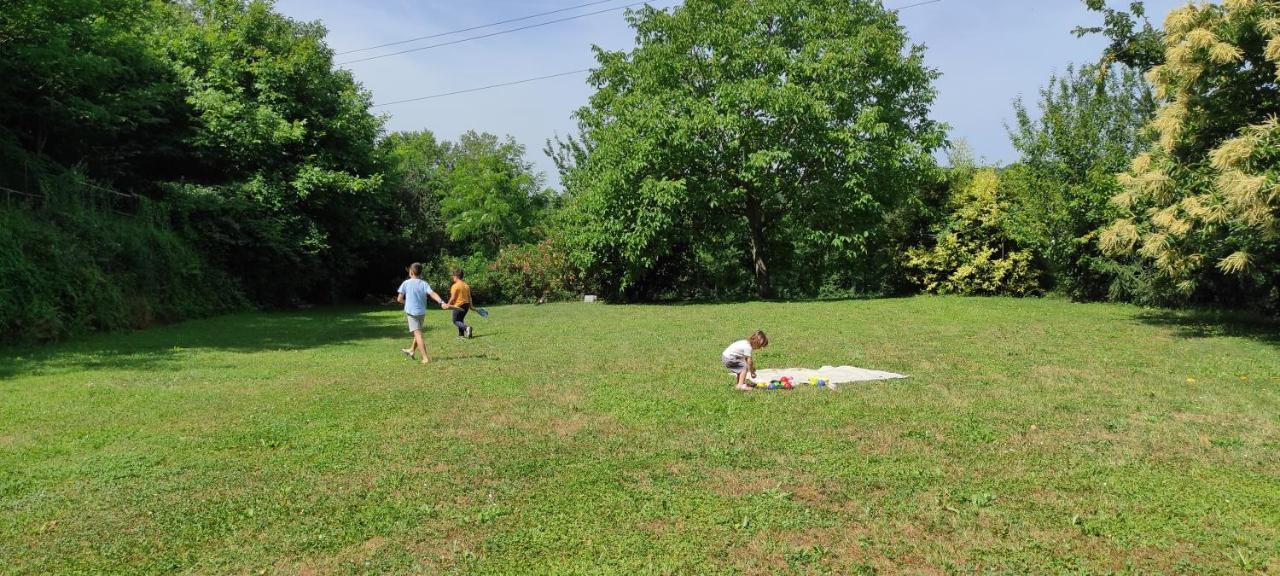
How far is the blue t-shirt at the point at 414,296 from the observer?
13.0m

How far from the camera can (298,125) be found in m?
28.5

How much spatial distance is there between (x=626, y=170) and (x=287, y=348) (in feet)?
46.9

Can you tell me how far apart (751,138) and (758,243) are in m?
4.61

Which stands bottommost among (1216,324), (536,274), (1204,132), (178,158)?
(1216,324)

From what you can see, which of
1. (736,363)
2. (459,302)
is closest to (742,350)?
(736,363)

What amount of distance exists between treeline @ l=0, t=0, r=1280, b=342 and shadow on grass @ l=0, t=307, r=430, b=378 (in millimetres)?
1058

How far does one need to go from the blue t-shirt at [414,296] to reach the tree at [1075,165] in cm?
1709

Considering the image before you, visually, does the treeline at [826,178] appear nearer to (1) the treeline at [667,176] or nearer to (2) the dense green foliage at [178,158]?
(1) the treeline at [667,176]

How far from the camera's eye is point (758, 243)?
30.4 m

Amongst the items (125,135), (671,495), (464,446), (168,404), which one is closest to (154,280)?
(125,135)

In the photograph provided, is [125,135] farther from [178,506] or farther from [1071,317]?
[1071,317]

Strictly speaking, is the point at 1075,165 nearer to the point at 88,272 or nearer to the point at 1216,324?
the point at 1216,324

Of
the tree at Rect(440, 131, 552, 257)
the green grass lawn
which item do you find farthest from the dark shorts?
the tree at Rect(440, 131, 552, 257)

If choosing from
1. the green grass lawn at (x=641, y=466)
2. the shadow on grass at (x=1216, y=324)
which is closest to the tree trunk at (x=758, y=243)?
the shadow on grass at (x=1216, y=324)
